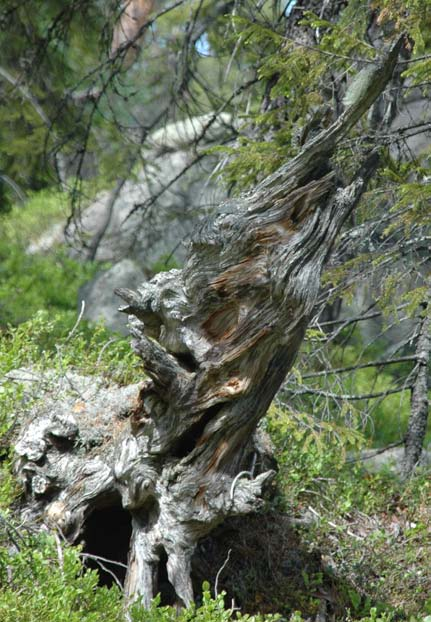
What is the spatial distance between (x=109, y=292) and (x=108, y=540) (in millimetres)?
7955

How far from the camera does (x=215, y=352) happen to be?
17.3 feet

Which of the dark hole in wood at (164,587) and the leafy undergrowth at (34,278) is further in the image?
the leafy undergrowth at (34,278)

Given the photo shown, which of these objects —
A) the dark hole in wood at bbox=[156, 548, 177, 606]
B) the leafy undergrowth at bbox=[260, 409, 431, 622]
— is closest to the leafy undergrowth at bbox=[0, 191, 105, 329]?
the leafy undergrowth at bbox=[260, 409, 431, 622]

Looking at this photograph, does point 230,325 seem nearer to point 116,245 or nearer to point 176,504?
point 176,504

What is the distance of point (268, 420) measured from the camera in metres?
7.57

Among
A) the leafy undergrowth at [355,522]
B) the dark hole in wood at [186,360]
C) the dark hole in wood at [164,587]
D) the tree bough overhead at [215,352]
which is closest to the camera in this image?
the tree bough overhead at [215,352]

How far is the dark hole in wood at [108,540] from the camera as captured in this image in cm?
616

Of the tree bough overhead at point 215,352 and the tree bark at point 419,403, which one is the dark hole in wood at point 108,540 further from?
the tree bark at point 419,403

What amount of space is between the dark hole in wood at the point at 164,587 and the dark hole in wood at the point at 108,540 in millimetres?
249

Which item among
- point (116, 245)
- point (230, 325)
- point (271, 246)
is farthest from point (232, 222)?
point (116, 245)

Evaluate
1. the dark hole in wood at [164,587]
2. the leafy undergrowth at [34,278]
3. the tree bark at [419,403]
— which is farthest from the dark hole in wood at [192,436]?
the leafy undergrowth at [34,278]

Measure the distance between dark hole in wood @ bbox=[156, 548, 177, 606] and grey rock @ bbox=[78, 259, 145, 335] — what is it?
683 cm

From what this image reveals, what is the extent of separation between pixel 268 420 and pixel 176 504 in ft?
7.00

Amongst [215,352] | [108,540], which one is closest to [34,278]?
[108,540]
